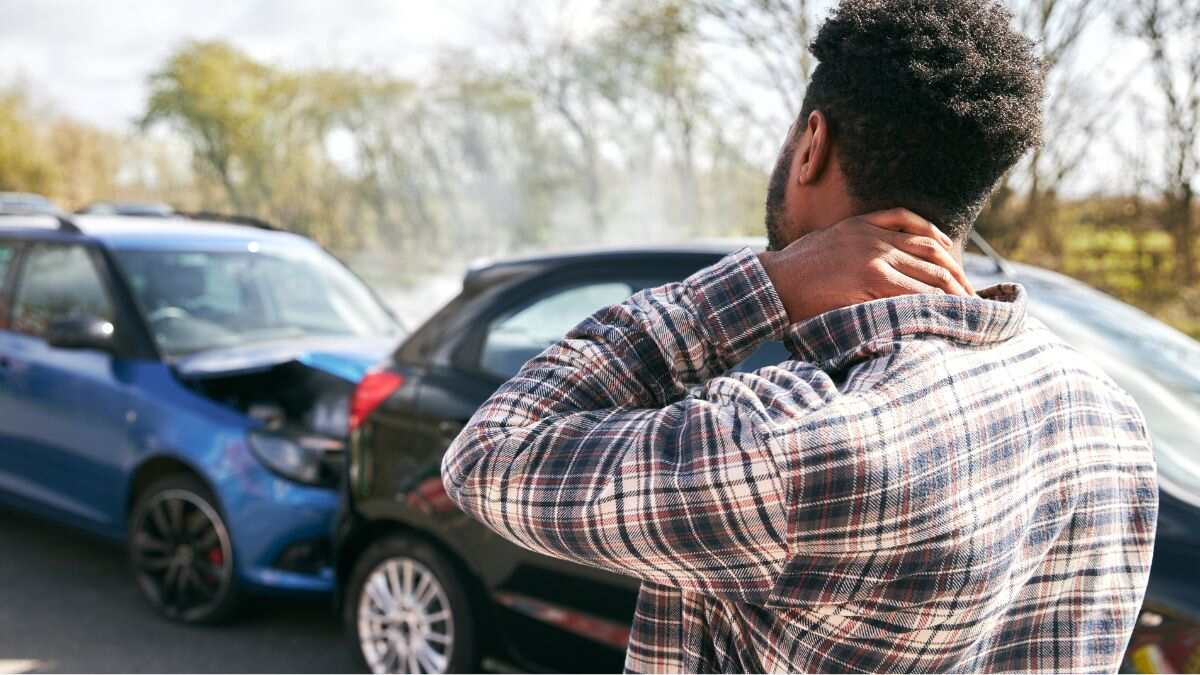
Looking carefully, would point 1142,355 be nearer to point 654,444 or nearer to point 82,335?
point 654,444

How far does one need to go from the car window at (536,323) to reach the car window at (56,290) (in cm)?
238

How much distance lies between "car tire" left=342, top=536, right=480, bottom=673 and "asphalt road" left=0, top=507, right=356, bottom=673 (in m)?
0.36

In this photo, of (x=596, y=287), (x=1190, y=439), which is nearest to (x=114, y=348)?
(x=596, y=287)

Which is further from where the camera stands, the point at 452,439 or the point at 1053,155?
the point at 1053,155

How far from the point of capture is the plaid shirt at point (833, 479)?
1.01 metres

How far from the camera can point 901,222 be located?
3.67 feet

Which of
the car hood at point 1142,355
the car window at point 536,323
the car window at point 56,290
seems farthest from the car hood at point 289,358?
the car hood at point 1142,355

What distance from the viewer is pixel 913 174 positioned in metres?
1.13

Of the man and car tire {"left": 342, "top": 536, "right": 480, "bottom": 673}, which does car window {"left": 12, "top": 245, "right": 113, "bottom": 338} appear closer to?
car tire {"left": 342, "top": 536, "right": 480, "bottom": 673}

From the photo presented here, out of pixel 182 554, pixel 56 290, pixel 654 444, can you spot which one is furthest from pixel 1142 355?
pixel 56 290

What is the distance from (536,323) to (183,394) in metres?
1.86

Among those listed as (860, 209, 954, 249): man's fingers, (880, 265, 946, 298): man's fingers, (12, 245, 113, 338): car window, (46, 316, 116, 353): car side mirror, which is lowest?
(46, 316, 116, 353): car side mirror

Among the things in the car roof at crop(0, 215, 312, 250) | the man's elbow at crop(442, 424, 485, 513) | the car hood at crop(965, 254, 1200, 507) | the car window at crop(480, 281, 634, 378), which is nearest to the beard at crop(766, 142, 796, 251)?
the man's elbow at crop(442, 424, 485, 513)

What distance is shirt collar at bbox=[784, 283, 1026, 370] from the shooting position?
42.6 inches
